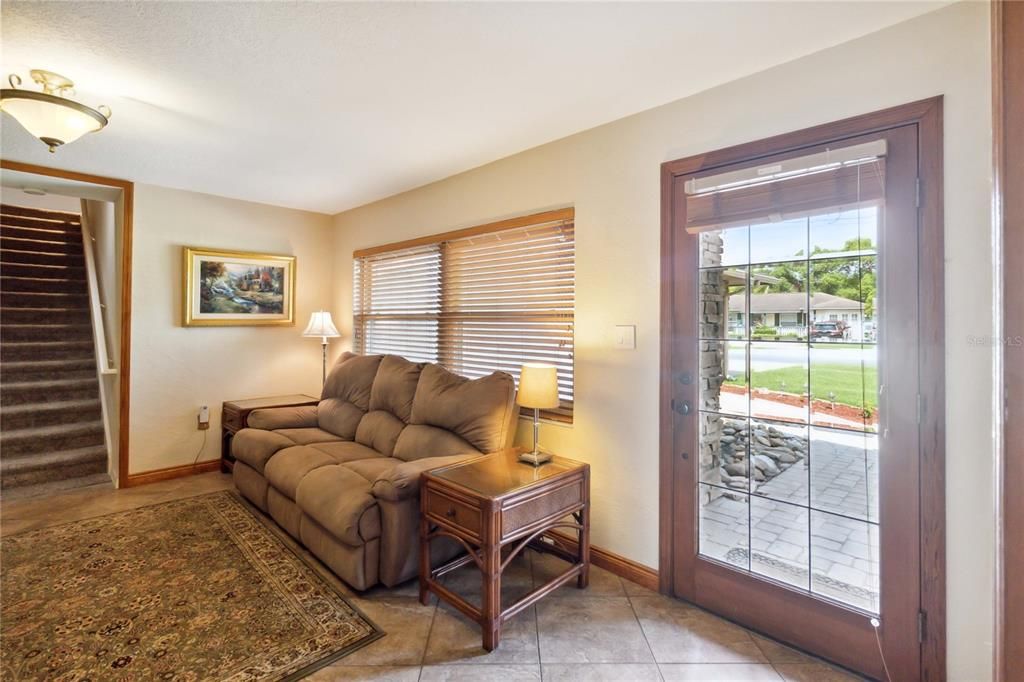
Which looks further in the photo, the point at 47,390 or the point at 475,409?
the point at 47,390

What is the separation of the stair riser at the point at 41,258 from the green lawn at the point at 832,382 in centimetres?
758

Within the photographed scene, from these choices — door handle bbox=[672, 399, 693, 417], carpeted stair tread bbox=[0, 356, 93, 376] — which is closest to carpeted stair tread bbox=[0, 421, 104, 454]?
carpeted stair tread bbox=[0, 356, 93, 376]

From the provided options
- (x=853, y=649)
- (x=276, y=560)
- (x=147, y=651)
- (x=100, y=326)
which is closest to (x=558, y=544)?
(x=853, y=649)

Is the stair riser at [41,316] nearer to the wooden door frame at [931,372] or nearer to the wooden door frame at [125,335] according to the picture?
the wooden door frame at [125,335]

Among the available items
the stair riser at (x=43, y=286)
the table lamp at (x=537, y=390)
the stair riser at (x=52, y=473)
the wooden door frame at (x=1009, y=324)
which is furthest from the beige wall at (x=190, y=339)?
the wooden door frame at (x=1009, y=324)

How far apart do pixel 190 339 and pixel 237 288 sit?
1.94 feet

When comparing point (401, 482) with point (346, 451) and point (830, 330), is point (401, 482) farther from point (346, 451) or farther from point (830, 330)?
point (830, 330)

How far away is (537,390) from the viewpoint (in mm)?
2396

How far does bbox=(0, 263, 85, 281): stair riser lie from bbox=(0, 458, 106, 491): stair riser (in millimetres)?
2886

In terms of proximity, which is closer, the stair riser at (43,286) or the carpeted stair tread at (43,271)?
the stair riser at (43,286)

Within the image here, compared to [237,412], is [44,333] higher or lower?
higher

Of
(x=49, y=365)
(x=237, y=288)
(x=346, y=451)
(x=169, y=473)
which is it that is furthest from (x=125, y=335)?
(x=346, y=451)

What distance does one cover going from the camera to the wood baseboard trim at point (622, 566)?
2398 millimetres

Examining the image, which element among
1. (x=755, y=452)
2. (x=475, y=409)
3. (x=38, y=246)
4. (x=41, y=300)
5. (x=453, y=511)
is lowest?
(x=453, y=511)
